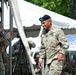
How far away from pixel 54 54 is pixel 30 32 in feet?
19.8

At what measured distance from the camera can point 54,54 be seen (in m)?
9.16

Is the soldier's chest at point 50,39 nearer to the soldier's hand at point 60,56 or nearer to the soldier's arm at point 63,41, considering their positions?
the soldier's arm at point 63,41

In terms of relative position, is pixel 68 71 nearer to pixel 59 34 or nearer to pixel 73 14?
pixel 59 34

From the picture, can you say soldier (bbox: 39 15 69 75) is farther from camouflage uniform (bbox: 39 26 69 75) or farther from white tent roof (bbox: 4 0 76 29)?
white tent roof (bbox: 4 0 76 29)

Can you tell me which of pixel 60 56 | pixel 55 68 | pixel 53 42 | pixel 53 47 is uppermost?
pixel 53 42

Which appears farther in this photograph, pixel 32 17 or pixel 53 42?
pixel 32 17

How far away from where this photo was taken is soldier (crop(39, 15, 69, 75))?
9046mm

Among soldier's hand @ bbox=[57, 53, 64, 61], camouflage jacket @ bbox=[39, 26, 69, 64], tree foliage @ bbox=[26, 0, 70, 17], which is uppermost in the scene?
camouflage jacket @ bbox=[39, 26, 69, 64]

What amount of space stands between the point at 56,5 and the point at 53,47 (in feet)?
75.1

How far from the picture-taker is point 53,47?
30.1ft

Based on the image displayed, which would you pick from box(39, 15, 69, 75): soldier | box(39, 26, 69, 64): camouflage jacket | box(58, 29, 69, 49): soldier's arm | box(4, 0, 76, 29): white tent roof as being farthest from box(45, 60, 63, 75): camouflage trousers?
box(4, 0, 76, 29): white tent roof

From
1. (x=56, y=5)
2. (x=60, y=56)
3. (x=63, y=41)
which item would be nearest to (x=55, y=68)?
(x=60, y=56)

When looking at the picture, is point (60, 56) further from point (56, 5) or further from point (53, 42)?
point (56, 5)

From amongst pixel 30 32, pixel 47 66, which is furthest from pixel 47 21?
pixel 30 32
